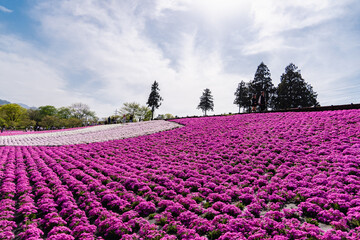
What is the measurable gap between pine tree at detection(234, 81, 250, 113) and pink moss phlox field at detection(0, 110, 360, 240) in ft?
158

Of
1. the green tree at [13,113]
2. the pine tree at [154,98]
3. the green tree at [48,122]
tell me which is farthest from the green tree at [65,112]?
the pine tree at [154,98]

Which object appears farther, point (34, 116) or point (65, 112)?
point (65, 112)

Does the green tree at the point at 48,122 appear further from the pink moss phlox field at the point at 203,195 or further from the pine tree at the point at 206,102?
the pink moss phlox field at the point at 203,195

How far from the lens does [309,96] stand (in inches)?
1933

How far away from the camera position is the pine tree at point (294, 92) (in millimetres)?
48062

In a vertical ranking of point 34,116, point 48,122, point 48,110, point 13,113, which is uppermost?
point 48,110

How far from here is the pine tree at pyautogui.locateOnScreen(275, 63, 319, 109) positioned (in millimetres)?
48062

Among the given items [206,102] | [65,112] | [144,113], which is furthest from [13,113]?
[206,102]

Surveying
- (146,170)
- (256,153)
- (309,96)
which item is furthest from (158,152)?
(309,96)

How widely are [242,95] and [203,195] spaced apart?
59.1 metres

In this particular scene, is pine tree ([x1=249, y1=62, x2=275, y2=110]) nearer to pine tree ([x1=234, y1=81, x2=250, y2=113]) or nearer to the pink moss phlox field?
pine tree ([x1=234, y1=81, x2=250, y2=113])

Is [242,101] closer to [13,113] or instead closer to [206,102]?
[206,102]

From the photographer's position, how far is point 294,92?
1900 inches

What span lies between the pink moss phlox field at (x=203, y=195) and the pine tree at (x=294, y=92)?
39.2 meters
